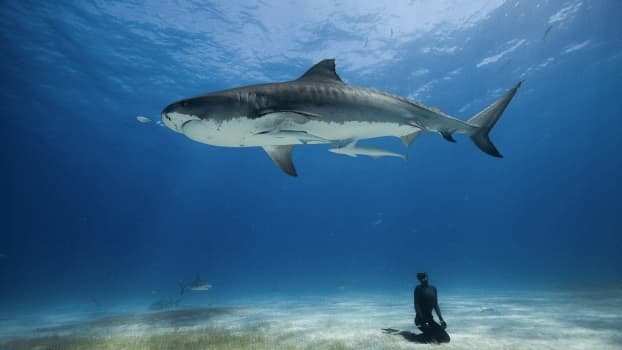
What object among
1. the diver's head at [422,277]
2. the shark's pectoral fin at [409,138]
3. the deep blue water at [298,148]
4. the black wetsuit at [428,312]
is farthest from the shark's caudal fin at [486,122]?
the deep blue water at [298,148]

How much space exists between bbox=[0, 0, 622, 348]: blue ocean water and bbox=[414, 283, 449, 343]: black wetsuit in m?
17.3

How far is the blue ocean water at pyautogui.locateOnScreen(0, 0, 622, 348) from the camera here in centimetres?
2223

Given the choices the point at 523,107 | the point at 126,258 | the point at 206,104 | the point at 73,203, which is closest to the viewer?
the point at 206,104

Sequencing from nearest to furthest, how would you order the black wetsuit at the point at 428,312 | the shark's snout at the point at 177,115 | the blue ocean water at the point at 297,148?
the shark's snout at the point at 177,115 → the black wetsuit at the point at 428,312 → the blue ocean water at the point at 297,148

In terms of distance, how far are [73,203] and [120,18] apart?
78.6m

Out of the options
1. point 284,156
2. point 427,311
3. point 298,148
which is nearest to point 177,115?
point 284,156

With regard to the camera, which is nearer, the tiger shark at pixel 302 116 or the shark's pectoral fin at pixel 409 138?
the tiger shark at pixel 302 116

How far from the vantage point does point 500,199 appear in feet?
427

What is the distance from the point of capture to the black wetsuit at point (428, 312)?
655cm

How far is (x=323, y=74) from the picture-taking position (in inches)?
178

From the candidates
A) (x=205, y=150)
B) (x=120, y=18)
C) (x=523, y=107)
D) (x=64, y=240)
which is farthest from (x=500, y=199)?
(x=64, y=240)

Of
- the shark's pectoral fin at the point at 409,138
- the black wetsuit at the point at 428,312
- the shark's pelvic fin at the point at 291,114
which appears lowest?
the black wetsuit at the point at 428,312

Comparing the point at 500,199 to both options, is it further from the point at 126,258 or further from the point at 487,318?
the point at 126,258

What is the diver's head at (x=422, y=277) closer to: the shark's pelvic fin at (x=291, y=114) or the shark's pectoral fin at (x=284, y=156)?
the shark's pectoral fin at (x=284, y=156)
